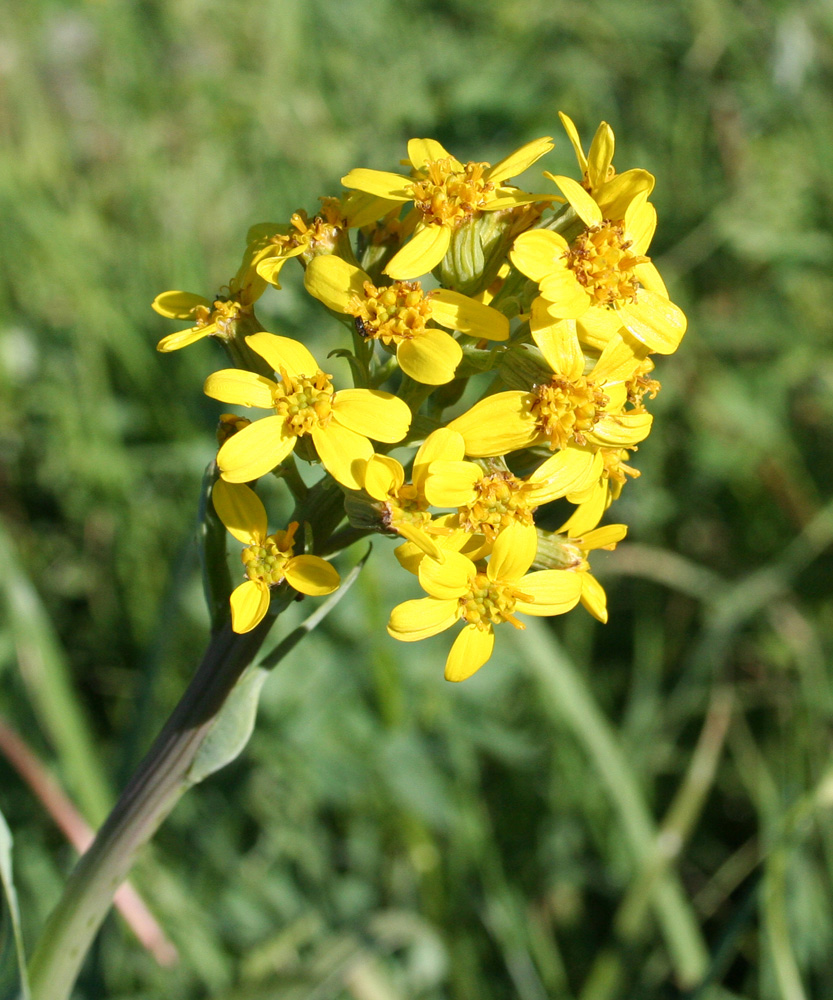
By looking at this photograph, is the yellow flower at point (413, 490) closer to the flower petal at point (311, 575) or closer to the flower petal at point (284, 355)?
the flower petal at point (311, 575)

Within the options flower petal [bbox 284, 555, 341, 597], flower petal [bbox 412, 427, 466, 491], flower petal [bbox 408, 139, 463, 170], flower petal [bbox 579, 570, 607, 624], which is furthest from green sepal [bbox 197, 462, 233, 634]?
flower petal [bbox 408, 139, 463, 170]

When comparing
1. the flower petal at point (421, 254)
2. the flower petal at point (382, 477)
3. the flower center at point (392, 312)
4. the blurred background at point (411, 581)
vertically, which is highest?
the flower petal at point (421, 254)

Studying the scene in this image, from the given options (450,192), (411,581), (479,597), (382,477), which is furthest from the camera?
(411,581)

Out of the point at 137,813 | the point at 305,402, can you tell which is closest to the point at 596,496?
the point at 305,402

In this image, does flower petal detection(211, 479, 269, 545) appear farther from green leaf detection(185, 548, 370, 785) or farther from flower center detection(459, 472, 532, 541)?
flower center detection(459, 472, 532, 541)

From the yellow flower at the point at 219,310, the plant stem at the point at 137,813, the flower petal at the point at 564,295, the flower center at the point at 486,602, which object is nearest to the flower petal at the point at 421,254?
the flower petal at the point at 564,295

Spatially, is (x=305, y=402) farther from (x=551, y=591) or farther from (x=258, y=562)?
(x=551, y=591)

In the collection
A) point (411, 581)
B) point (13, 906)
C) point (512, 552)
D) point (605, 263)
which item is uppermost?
point (605, 263)
